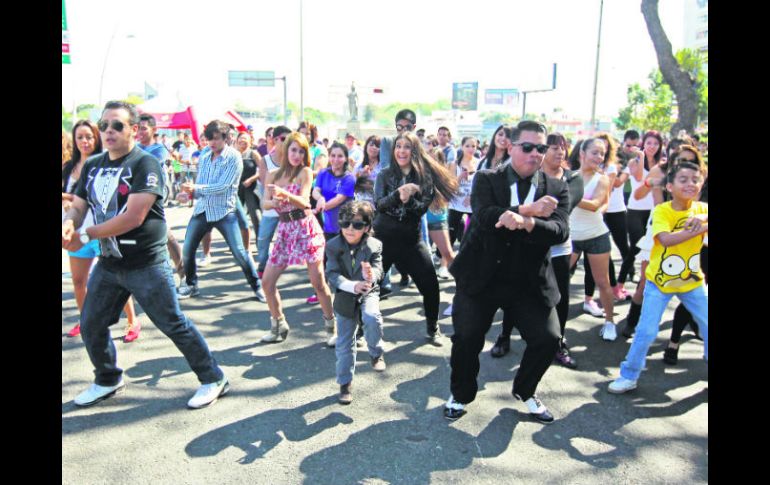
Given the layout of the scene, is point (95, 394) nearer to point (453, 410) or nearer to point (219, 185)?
point (453, 410)

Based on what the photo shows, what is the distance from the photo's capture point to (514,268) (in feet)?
11.1

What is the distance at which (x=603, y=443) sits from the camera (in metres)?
3.36

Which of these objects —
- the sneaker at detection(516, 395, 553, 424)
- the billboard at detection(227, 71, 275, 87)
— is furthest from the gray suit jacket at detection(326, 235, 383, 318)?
the billboard at detection(227, 71, 275, 87)

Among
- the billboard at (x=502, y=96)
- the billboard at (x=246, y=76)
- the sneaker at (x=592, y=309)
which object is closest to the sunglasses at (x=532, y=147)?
the sneaker at (x=592, y=309)

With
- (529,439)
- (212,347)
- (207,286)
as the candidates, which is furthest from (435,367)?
(207,286)

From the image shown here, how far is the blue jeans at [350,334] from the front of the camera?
3.88 m

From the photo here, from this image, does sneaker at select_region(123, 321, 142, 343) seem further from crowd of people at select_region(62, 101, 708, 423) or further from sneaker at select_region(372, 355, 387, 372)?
sneaker at select_region(372, 355, 387, 372)

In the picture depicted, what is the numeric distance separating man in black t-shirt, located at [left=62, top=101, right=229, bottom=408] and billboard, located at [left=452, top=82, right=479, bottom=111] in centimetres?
8279

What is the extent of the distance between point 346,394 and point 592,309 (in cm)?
336

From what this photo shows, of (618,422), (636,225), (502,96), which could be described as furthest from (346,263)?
(502,96)

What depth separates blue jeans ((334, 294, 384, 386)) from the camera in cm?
388
